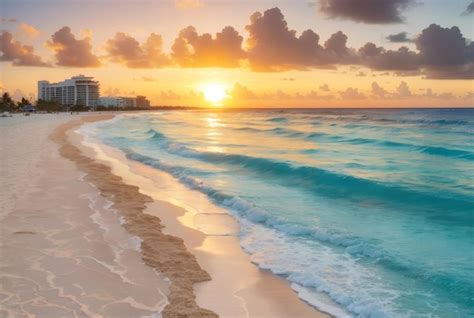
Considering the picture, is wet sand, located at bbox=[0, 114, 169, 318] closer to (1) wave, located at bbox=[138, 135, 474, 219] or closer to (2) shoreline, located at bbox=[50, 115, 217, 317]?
(2) shoreline, located at bbox=[50, 115, 217, 317]

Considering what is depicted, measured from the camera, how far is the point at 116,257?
8.89m

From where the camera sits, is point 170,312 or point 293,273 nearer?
point 170,312

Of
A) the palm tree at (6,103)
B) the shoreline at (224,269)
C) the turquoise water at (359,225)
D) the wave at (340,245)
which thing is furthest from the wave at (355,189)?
the palm tree at (6,103)

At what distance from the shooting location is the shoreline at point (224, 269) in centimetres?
711

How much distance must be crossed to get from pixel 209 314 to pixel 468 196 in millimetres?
12898

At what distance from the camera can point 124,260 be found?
8.77 metres

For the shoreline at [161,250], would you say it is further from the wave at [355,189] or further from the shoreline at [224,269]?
the wave at [355,189]

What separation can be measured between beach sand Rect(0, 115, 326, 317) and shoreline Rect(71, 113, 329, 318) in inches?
0.7

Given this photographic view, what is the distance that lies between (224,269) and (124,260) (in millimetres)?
1857

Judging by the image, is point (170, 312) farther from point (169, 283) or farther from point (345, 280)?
point (345, 280)

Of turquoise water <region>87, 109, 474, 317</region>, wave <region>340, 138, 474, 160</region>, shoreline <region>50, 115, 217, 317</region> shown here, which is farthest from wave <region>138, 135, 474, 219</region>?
wave <region>340, 138, 474, 160</region>

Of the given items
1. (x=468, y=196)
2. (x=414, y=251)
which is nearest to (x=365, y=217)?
(x=414, y=251)

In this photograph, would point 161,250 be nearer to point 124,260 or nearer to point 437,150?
point 124,260

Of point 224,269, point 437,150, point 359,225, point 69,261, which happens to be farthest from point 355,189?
point 437,150
